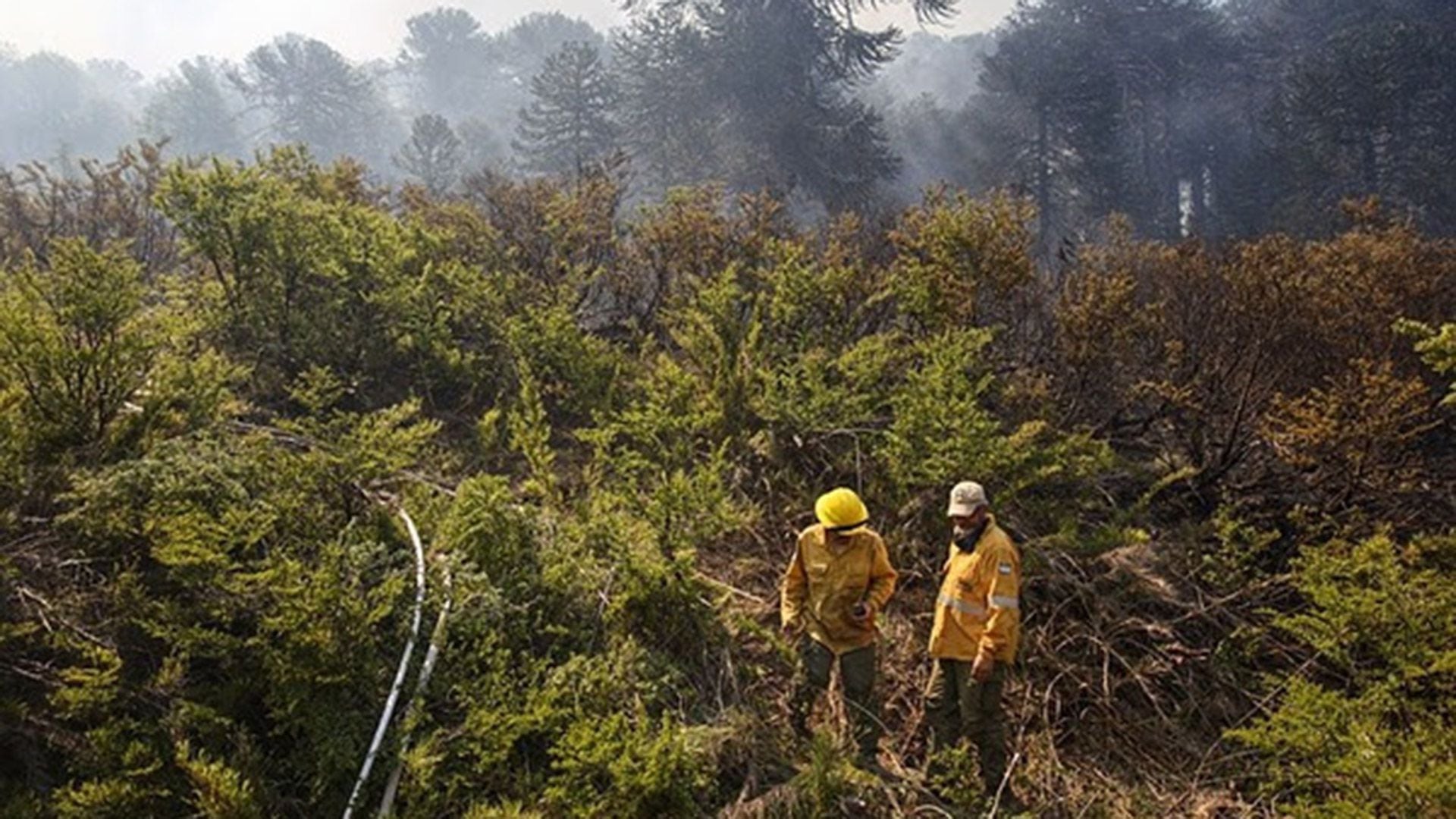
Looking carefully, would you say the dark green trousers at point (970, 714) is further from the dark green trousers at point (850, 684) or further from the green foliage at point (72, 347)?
the green foliage at point (72, 347)

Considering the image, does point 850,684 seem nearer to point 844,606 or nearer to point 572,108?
point 844,606

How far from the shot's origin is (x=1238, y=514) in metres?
→ 4.48

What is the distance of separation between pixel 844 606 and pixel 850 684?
0.38m

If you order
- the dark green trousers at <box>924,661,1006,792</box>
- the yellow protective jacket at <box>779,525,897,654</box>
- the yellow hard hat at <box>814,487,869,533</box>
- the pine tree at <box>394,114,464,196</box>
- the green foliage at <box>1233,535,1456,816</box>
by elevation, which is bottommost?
the dark green trousers at <box>924,661,1006,792</box>

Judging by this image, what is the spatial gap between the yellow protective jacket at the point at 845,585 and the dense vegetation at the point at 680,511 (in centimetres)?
34

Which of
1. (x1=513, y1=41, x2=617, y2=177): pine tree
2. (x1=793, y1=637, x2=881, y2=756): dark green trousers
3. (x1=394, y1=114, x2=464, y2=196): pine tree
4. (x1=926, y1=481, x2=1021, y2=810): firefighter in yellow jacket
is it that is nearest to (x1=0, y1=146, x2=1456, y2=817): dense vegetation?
(x1=793, y1=637, x2=881, y2=756): dark green trousers

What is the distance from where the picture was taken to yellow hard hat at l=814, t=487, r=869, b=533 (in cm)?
332

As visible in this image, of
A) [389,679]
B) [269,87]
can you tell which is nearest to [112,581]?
[389,679]

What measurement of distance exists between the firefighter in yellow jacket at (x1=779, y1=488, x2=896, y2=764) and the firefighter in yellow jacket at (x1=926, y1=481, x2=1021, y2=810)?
29 cm

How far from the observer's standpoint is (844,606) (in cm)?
341

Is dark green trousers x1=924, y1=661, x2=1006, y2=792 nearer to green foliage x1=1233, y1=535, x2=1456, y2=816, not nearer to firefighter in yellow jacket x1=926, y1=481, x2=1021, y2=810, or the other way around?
firefighter in yellow jacket x1=926, y1=481, x2=1021, y2=810

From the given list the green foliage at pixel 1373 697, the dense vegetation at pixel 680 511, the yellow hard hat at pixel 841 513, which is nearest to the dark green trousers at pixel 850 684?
the dense vegetation at pixel 680 511

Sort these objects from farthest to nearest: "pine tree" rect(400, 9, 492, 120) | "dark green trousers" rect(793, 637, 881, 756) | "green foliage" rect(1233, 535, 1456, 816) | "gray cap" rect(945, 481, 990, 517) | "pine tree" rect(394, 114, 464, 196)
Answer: "pine tree" rect(400, 9, 492, 120) < "pine tree" rect(394, 114, 464, 196) < "dark green trousers" rect(793, 637, 881, 756) < "gray cap" rect(945, 481, 990, 517) < "green foliage" rect(1233, 535, 1456, 816)

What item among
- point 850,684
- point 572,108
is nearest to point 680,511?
point 850,684
